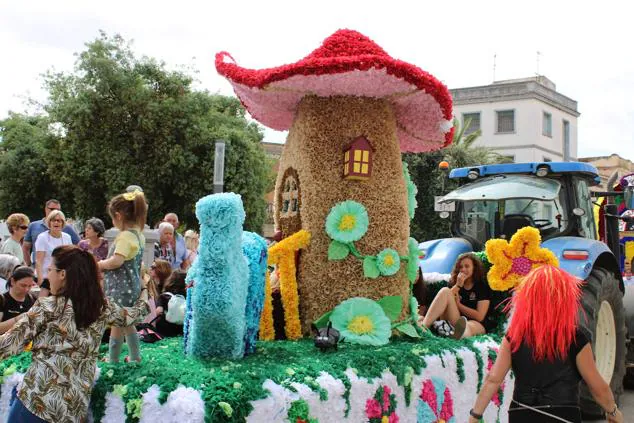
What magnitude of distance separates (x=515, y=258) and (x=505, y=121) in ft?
100

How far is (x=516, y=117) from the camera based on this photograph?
34344 mm

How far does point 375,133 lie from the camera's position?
498cm

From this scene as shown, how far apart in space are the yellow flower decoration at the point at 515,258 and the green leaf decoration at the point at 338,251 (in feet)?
5.72

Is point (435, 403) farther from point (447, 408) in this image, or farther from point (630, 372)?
point (630, 372)

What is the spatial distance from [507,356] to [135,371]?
1.98 meters

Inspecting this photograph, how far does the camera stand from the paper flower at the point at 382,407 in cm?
388

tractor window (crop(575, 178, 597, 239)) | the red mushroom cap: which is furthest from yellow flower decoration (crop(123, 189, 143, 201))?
tractor window (crop(575, 178, 597, 239))

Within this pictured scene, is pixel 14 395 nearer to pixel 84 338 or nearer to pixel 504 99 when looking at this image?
pixel 84 338

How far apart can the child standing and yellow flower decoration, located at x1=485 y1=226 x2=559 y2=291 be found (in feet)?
10.4

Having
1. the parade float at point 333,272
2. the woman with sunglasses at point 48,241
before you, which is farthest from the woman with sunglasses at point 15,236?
the parade float at point 333,272

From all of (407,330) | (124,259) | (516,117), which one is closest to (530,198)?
(407,330)

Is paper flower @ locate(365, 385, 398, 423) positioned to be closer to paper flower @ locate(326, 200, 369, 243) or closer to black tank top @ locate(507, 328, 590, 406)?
black tank top @ locate(507, 328, 590, 406)

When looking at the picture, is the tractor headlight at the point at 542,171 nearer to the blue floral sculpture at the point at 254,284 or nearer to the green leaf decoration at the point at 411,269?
the green leaf decoration at the point at 411,269

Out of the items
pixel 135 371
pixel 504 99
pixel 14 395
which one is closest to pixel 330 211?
pixel 135 371
